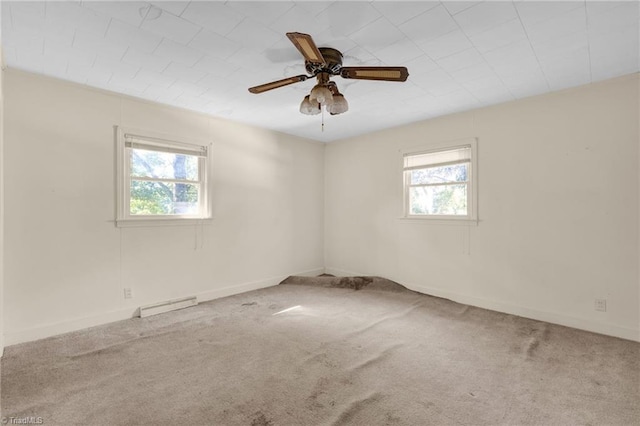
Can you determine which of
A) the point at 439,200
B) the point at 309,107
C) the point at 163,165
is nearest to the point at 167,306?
the point at 163,165

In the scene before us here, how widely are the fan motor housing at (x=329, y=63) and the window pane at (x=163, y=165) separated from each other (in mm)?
2301

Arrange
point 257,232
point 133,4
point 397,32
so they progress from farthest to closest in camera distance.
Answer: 1. point 257,232
2. point 397,32
3. point 133,4

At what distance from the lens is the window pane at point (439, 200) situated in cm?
404

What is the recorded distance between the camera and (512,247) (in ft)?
11.6

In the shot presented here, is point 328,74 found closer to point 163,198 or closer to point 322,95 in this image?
point 322,95

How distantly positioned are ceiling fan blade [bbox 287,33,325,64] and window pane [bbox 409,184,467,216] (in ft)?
9.34

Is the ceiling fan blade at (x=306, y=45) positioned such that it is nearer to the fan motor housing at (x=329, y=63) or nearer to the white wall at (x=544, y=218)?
the fan motor housing at (x=329, y=63)

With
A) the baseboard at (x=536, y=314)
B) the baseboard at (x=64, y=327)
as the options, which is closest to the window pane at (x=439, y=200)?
the baseboard at (x=536, y=314)

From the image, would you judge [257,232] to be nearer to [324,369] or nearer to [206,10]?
[324,369]

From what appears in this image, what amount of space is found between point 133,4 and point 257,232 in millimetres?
3223

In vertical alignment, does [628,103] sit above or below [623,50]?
below

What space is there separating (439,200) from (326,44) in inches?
109

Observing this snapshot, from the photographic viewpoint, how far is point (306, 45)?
1816 mm

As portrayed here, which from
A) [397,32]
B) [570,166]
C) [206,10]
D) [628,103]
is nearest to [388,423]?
[397,32]
